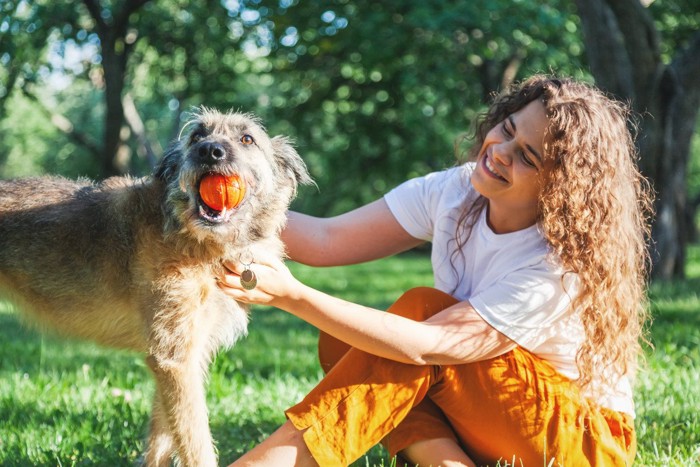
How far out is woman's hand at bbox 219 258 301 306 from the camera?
2.55 meters

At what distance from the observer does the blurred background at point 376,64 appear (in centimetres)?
767

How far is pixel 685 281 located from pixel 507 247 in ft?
20.1

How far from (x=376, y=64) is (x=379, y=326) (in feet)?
26.5

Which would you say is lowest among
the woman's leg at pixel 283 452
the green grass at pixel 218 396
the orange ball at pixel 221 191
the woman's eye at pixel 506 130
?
the green grass at pixel 218 396

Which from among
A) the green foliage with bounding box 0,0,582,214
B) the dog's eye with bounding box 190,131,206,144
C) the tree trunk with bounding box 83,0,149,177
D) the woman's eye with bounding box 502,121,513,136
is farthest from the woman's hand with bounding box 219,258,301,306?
the tree trunk with bounding box 83,0,149,177

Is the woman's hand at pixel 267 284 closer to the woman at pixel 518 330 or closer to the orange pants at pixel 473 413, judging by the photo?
the woman at pixel 518 330

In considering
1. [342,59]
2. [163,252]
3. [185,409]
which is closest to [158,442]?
[185,409]

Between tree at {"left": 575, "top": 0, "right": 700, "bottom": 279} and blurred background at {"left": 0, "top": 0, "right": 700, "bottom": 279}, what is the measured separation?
15mm

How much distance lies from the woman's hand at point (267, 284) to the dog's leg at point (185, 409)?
1.24ft

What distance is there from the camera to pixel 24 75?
8.80m

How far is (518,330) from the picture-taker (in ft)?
8.87

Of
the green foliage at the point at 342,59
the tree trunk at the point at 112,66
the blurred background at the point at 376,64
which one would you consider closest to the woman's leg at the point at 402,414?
the blurred background at the point at 376,64

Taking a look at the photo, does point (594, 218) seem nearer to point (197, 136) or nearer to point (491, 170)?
point (491, 170)

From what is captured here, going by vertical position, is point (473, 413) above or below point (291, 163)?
below
